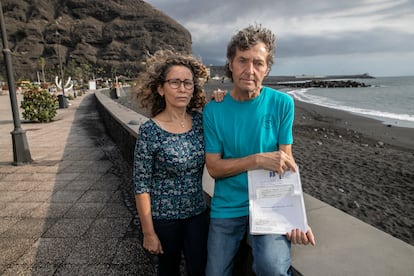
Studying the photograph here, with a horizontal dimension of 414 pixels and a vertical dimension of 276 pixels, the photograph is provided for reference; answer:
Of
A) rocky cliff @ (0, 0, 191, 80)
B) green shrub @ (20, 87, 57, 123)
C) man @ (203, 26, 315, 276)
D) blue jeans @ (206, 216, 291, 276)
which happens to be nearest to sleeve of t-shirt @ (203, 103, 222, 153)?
man @ (203, 26, 315, 276)

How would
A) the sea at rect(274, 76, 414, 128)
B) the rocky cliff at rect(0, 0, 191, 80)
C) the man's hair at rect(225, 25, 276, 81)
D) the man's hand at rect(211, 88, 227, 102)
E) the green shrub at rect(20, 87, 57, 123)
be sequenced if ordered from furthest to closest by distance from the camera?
the rocky cliff at rect(0, 0, 191, 80) < the sea at rect(274, 76, 414, 128) < the green shrub at rect(20, 87, 57, 123) < the man's hand at rect(211, 88, 227, 102) < the man's hair at rect(225, 25, 276, 81)

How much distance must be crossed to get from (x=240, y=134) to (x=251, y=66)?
40 cm

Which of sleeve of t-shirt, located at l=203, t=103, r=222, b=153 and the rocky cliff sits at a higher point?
the rocky cliff

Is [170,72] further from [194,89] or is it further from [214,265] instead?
[214,265]

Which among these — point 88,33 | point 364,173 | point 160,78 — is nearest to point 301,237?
point 160,78

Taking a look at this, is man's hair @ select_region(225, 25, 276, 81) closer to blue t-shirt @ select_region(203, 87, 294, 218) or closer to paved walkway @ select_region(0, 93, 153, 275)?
blue t-shirt @ select_region(203, 87, 294, 218)

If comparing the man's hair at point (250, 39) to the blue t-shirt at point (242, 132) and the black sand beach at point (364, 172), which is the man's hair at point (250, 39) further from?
the black sand beach at point (364, 172)

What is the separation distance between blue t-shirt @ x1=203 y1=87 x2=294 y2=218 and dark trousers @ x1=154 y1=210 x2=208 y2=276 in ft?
0.62

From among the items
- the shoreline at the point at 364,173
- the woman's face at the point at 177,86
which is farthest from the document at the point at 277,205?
the shoreline at the point at 364,173

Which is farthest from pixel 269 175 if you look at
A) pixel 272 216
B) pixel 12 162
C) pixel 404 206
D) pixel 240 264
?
pixel 12 162

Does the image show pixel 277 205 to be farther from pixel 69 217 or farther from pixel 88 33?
pixel 88 33

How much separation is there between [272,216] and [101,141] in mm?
7204

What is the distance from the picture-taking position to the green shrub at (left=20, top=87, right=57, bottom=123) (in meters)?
11.7

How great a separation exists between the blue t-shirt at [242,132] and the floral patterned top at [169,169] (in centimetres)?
12
